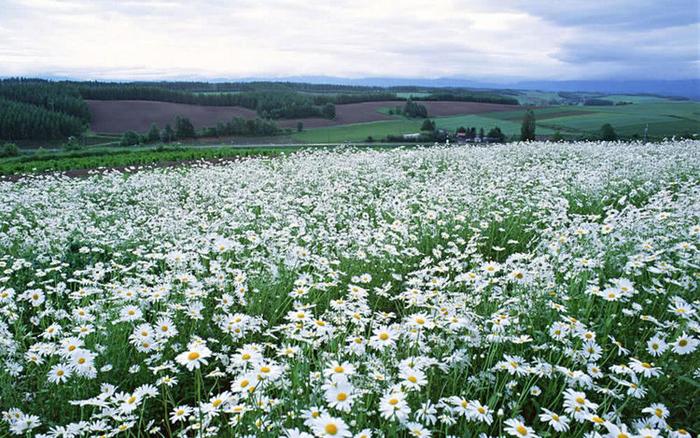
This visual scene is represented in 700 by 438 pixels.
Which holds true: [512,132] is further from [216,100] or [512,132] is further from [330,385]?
[330,385]

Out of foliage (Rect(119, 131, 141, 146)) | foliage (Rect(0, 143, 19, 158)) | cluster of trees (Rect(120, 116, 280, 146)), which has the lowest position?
foliage (Rect(0, 143, 19, 158))

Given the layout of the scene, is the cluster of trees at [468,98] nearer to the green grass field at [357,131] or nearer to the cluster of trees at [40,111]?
the green grass field at [357,131]

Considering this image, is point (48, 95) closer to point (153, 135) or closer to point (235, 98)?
point (153, 135)

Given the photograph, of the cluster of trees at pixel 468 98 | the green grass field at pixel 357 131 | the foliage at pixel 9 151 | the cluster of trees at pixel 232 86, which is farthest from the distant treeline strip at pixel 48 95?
the cluster of trees at pixel 468 98

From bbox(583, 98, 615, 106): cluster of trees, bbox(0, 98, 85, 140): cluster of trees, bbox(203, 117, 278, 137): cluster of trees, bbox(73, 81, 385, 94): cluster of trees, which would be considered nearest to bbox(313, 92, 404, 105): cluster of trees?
bbox(73, 81, 385, 94): cluster of trees

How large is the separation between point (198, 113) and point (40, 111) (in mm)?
16145

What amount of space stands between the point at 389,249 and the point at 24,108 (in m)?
55.5

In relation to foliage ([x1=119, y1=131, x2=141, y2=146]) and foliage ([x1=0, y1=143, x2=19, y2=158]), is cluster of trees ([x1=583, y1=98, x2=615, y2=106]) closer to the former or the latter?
foliage ([x1=119, y1=131, x2=141, y2=146])

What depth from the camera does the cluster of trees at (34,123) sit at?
144 ft

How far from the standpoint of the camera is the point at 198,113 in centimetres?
4925

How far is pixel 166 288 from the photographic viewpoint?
4.25 m

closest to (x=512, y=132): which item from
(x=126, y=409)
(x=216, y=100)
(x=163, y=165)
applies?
(x=163, y=165)

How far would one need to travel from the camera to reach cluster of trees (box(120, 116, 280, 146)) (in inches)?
1593

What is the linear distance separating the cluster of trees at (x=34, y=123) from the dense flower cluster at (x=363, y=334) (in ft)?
142
